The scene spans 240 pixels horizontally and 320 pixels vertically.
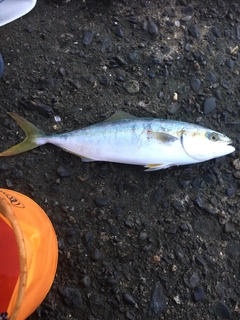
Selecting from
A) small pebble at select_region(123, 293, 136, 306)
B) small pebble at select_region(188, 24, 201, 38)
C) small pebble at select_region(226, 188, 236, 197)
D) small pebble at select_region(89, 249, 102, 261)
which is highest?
small pebble at select_region(188, 24, 201, 38)

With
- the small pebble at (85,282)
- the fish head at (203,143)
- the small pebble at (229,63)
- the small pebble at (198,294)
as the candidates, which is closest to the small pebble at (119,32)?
the small pebble at (229,63)

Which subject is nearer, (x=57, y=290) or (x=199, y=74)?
(x=57, y=290)

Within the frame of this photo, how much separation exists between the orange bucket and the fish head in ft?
3.80

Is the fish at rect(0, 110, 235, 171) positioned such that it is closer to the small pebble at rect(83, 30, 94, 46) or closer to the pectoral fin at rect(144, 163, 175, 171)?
the pectoral fin at rect(144, 163, 175, 171)

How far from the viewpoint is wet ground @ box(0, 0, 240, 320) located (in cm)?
278

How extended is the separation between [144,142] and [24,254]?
127 cm

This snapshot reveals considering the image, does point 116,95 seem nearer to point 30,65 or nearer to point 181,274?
point 30,65

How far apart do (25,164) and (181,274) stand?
1474 millimetres

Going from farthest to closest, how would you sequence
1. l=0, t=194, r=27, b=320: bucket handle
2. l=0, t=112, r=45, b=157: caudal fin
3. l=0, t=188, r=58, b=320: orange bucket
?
l=0, t=112, r=45, b=157: caudal fin, l=0, t=188, r=58, b=320: orange bucket, l=0, t=194, r=27, b=320: bucket handle

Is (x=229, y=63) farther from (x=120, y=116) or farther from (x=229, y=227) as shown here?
(x=229, y=227)

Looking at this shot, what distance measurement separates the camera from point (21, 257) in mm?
1833

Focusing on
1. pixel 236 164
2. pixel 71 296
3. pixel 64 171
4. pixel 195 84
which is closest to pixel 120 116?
pixel 64 171

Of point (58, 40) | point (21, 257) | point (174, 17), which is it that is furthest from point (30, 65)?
point (21, 257)

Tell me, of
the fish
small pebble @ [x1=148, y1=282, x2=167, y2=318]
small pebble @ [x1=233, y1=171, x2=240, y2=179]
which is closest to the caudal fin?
the fish
